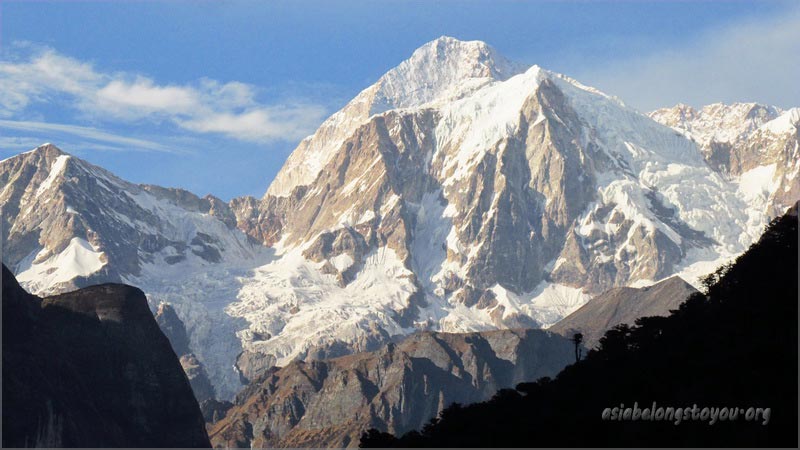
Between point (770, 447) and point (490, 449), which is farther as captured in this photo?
point (490, 449)

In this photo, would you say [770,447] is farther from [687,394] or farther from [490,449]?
[490,449]

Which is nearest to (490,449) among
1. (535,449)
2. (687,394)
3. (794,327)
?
(535,449)

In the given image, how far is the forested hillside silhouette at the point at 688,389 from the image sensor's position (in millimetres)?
143875

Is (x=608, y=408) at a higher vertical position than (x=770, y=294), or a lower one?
lower

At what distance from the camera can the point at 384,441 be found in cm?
18712

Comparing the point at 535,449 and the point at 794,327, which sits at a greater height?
the point at 794,327

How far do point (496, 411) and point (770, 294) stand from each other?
36973mm

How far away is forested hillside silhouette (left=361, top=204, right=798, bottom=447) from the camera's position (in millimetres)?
143875

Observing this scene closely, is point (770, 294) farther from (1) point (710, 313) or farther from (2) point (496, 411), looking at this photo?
(2) point (496, 411)

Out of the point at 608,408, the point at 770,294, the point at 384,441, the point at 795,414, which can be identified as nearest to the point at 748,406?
Answer: the point at 795,414

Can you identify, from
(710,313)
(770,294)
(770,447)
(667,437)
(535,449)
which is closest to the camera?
(770,447)

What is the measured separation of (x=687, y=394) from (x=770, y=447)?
22.2 meters

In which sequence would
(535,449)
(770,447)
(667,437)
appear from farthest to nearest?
(535,449) → (667,437) → (770,447)

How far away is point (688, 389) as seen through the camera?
158 metres
